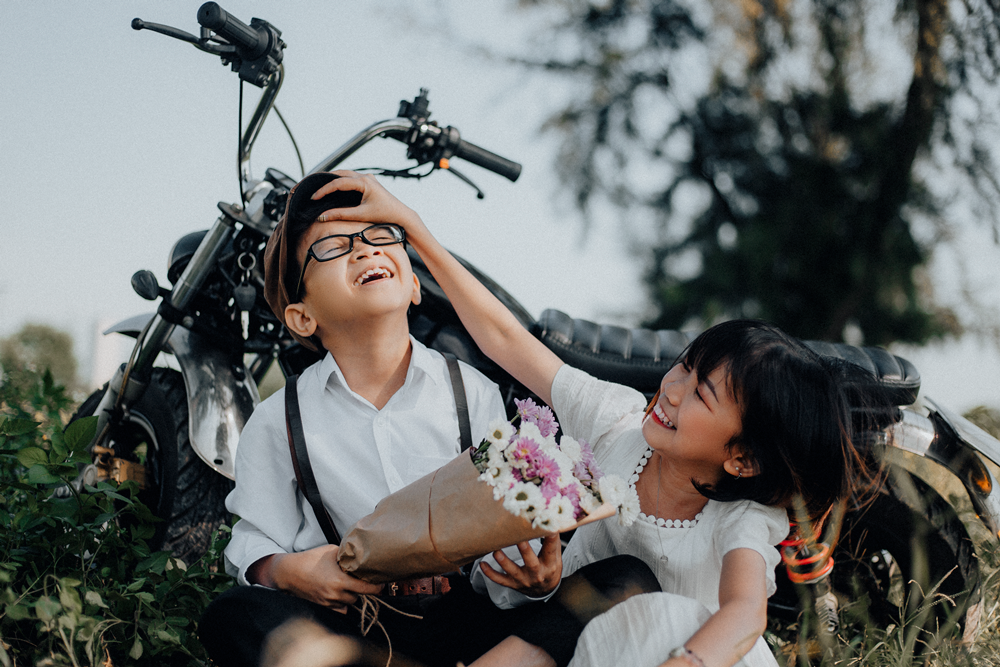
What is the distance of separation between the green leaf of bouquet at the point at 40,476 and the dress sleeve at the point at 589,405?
1.19 metres

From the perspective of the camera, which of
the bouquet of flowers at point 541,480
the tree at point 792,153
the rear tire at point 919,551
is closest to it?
the bouquet of flowers at point 541,480

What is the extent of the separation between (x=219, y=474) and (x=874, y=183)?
748 centimetres

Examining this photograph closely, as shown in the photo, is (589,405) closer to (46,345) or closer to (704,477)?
(704,477)

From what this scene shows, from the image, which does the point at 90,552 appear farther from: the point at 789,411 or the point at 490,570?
the point at 789,411

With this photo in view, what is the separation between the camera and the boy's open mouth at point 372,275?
1.50 m

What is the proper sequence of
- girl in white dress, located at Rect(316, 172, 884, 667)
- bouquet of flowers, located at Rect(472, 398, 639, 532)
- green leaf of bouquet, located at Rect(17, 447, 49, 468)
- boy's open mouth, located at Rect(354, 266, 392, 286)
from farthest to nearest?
green leaf of bouquet, located at Rect(17, 447, 49, 468)
boy's open mouth, located at Rect(354, 266, 392, 286)
girl in white dress, located at Rect(316, 172, 884, 667)
bouquet of flowers, located at Rect(472, 398, 639, 532)

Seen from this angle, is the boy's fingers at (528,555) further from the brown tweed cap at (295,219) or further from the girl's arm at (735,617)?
the brown tweed cap at (295,219)

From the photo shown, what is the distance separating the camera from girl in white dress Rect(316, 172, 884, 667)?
1249 mm

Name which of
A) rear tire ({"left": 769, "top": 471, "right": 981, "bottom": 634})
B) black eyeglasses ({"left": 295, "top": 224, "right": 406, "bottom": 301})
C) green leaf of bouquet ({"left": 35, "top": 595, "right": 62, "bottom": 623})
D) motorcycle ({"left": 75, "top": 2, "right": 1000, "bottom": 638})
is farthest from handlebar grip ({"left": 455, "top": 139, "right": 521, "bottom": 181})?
green leaf of bouquet ({"left": 35, "top": 595, "right": 62, "bottom": 623})

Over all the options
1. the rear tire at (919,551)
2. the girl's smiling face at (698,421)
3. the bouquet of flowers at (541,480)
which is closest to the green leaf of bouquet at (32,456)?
the bouquet of flowers at (541,480)

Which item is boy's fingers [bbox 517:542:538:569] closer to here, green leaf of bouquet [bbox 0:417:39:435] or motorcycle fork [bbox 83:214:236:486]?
motorcycle fork [bbox 83:214:236:486]

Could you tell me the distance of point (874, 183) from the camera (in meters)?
7.55

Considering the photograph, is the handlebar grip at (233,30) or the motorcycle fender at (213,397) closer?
the handlebar grip at (233,30)

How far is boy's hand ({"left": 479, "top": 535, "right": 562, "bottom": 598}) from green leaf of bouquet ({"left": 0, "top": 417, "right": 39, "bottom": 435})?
52.1 inches
